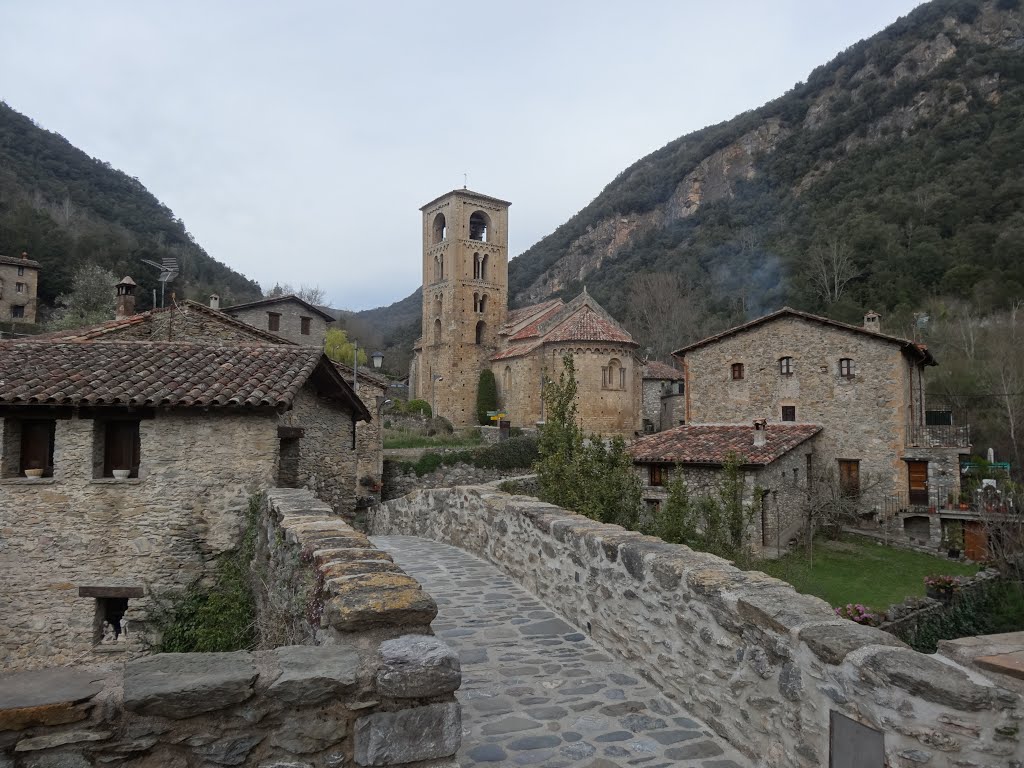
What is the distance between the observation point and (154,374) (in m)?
10.1

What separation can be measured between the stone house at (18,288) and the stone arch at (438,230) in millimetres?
29774

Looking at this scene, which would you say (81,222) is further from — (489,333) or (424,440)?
(424,440)

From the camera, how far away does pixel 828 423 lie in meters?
24.2

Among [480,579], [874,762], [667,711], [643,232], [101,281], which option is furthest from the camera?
[643,232]

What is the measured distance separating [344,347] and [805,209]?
5105 centimetres

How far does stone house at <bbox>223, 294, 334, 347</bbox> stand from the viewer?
112 ft

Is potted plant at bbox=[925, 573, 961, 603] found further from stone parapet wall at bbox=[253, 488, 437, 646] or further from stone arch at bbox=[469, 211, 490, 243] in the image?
stone arch at bbox=[469, 211, 490, 243]

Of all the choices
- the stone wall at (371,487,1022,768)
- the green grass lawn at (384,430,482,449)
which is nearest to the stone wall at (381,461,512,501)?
the green grass lawn at (384,430,482,449)

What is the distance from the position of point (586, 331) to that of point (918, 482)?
62.0ft

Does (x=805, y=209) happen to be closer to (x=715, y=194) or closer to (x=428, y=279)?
(x=715, y=194)

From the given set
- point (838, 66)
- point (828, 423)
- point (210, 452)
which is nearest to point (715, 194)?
point (838, 66)

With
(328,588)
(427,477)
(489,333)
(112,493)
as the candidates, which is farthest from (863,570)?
(489,333)

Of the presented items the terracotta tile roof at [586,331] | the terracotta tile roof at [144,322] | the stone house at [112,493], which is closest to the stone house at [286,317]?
the terracotta tile roof at [586,331]

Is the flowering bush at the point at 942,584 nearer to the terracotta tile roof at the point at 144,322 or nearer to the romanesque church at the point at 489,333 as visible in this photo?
the terracotta tile roof at the point at 144,322
